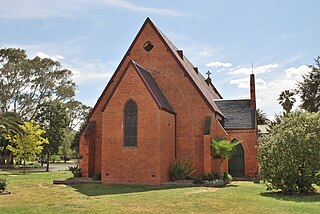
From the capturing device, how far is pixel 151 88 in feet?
87.1

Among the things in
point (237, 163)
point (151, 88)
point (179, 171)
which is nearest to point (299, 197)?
point (179, 171)

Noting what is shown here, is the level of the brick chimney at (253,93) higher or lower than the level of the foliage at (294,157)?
higher

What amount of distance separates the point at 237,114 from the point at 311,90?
1089 cm

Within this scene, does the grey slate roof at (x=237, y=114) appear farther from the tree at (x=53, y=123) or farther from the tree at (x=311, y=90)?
the tree at (x=53, y=123)

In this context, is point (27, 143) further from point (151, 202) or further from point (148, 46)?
point (151, 202)

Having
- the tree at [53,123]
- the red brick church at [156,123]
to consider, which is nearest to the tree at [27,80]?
the tree at [53,123]

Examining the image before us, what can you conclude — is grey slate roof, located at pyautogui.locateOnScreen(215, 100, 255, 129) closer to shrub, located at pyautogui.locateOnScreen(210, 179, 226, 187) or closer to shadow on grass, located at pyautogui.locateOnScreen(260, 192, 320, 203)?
shrub, located at pyautogui.locateOnScreen(210, 179, 226, 187)

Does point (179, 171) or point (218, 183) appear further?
point (179, 171)

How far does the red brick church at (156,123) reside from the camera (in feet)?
82.4

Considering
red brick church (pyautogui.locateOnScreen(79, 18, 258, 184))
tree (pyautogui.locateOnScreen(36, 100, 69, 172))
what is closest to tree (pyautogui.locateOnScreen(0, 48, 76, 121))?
tree (pyautogui.locateOnScreen(36, 100, 69, 172))

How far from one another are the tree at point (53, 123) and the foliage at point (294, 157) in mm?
35208

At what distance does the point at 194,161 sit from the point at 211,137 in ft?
8.68

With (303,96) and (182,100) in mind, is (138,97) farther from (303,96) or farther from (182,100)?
(303,96)

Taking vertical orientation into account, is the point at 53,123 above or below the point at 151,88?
below
